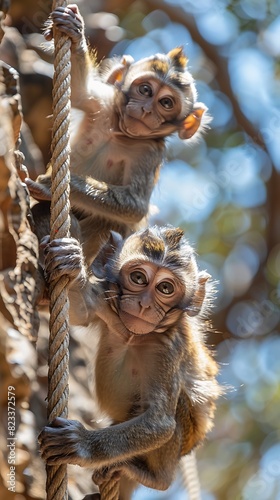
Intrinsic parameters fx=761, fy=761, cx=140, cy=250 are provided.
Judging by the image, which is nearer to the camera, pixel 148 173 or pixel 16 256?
pixel 16 256

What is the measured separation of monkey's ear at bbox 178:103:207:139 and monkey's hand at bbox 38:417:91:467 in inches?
106

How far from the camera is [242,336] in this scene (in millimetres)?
9180

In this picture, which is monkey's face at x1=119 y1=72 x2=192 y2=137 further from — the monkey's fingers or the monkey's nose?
the monkey's fingers

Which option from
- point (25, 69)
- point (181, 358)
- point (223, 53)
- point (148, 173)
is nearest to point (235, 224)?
point (223, 53)

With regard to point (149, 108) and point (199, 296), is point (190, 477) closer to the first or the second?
point (199, 296)

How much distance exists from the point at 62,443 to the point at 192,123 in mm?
2914

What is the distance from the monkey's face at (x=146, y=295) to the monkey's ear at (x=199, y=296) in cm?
15

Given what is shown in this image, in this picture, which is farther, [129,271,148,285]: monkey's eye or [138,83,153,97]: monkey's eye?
[138,83,153,97]: monkey's eye

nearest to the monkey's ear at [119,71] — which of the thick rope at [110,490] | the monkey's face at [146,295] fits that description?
the monkey's face at [146,295]

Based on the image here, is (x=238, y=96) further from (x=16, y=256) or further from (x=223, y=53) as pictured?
(x=16, y=256)

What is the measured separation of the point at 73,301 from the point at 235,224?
21.0 ft

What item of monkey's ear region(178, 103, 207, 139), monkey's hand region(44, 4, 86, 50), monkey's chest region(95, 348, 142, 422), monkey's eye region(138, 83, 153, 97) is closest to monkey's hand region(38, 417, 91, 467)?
monkey's chest region(95, 348, 142, 422)

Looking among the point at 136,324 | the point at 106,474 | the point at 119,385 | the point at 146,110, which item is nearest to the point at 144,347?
the point at 119,385

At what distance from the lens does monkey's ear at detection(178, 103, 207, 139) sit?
18.2 ft
